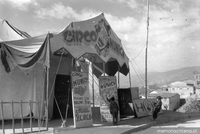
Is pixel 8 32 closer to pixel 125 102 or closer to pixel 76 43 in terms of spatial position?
pixel 76 43

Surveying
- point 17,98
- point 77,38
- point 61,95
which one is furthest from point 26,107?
point 77,38

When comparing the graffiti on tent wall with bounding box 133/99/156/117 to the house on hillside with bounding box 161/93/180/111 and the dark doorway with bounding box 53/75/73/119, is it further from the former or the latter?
the house on hillside with bounding box 161/93/180/111

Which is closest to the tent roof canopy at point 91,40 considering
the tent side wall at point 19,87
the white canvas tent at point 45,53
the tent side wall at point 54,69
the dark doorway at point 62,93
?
the white canvas tent at point 45,53

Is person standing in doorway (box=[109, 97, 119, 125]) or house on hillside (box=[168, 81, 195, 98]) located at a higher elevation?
person standing in doorway (box=[109, 97, 119, 125])

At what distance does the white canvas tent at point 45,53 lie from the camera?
10.1 m

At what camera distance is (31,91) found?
1216 centimetres

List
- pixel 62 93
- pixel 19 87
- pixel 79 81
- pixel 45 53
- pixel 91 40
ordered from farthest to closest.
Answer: pixel 62 93
pixel 19 87
pixel 91 40
pixel 79 81
pixel 45 53

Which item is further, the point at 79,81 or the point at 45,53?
the point at 79,81

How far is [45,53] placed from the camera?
32.3 feet

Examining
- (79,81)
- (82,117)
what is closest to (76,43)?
(79,81)

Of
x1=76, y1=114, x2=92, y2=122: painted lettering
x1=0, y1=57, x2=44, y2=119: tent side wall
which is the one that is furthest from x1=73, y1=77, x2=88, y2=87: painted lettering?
x1=0, y1=57, x2=44, y2=119: tent side wall

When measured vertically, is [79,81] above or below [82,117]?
above

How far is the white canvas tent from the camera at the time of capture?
10.1 metres

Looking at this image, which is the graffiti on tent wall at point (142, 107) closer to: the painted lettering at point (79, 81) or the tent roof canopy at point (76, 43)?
the tent roof canopy at point (76, 43)
